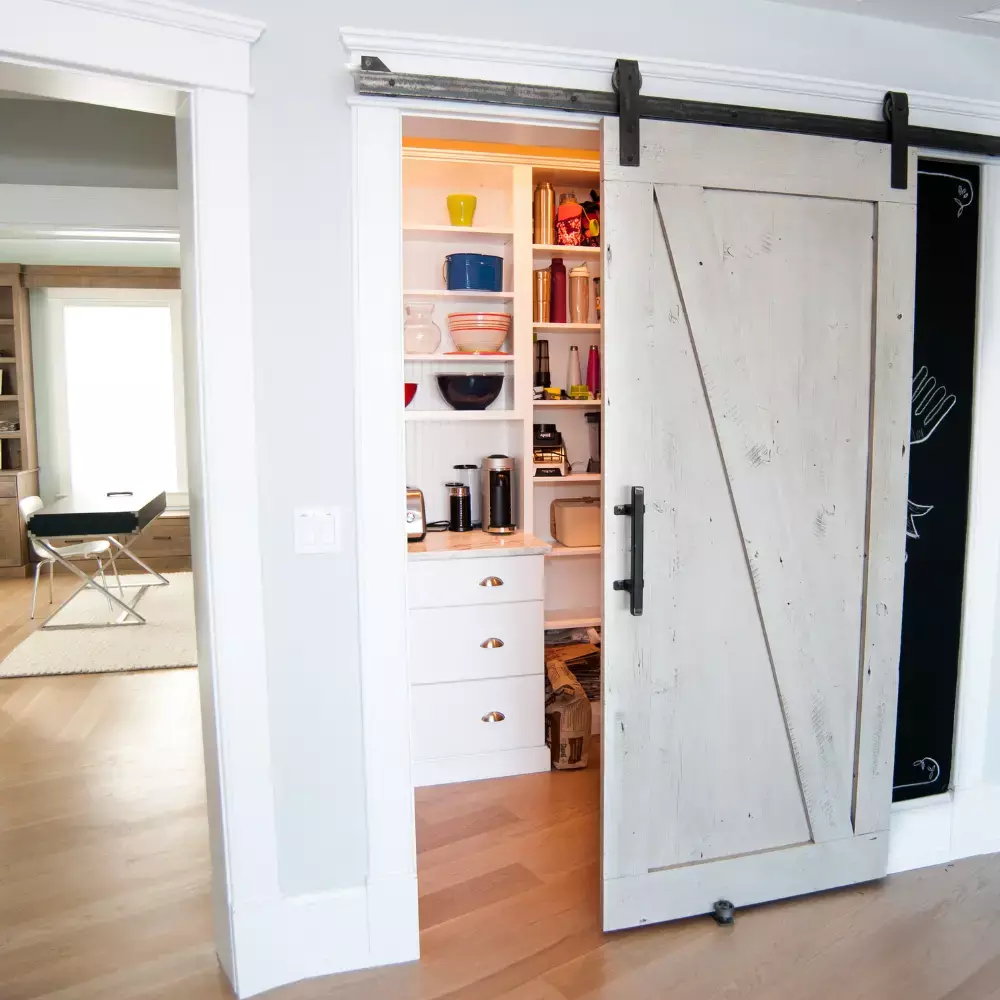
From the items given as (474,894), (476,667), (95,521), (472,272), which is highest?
(472,272)

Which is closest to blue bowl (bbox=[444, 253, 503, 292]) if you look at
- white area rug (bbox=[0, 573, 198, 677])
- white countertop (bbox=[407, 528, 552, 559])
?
white countertop (bbox=[407, 528, 552, 559])

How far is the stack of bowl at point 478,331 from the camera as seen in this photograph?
350cm

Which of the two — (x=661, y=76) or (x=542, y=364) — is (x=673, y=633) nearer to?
(x=661, y=76)

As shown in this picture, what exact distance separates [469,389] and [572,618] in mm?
1102

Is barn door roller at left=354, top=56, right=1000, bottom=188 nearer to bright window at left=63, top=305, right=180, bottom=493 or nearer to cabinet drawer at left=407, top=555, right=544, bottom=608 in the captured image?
cabinet drawer at left=407, top=555, right=544, bottom=608

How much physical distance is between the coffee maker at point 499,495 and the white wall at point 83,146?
1.90 meters

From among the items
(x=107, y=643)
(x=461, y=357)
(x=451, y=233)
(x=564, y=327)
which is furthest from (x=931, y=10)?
(x=107, y=643)

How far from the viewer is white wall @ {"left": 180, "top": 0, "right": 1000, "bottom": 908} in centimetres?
203

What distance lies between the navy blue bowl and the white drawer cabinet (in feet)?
2.29

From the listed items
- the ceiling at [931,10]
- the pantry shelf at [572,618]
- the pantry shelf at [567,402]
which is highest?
the ceiling at [931,10]

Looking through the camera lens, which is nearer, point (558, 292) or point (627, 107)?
point (627, 107)

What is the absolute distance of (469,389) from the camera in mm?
3541

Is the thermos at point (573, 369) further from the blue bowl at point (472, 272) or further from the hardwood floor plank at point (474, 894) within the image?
the hardwood floor plank at point (474, 894)

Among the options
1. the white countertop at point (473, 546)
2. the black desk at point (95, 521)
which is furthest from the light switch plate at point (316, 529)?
the black desk at point (95, 521)
